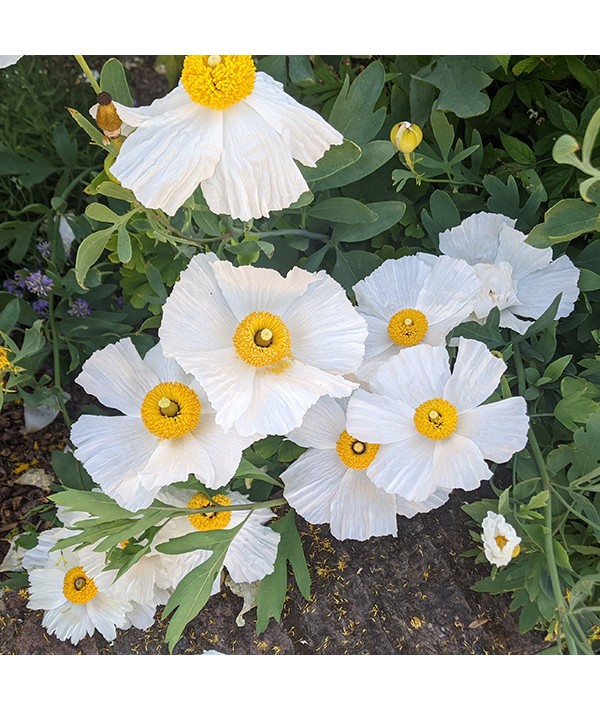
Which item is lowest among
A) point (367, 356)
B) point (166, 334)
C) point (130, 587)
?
point (130, 587)

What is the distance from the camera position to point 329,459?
3.14ft

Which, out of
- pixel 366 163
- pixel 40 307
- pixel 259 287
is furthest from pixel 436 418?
→ pixel 40 307

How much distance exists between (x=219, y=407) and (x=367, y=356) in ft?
0.70

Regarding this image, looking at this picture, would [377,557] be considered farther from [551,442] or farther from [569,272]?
[569,272]

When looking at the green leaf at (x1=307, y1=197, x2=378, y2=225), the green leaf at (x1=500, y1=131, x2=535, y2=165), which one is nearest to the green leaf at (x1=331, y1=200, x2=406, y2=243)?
the green leaf at (x1=307, y1=197, x2=378, y2=225)

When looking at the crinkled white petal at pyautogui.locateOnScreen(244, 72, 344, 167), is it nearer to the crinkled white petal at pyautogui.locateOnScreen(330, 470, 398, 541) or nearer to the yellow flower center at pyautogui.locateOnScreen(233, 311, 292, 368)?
the yellow flower center at pyautogui.locateOnScreen(233, 311, 292, 368)

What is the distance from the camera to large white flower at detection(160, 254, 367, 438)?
2.61 ft

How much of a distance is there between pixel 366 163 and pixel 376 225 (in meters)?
0.11

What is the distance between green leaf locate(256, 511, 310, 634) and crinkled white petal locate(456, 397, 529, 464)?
14.6 inches

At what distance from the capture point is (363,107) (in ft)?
3.26

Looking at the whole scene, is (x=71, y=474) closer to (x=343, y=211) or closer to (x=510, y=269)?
(x=343, y=211)
